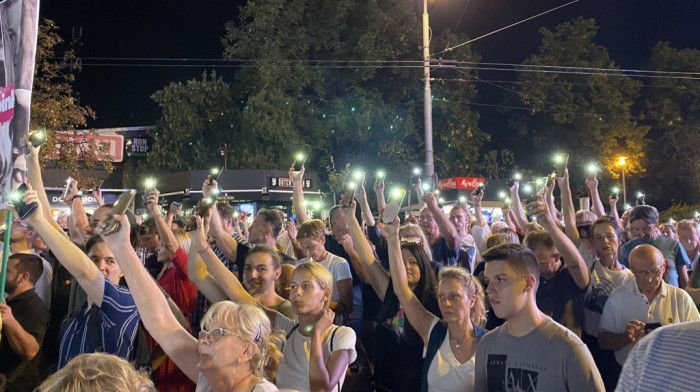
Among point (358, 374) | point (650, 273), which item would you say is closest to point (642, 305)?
point (650, 273)

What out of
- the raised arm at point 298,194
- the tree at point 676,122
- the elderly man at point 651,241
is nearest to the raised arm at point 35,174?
the raised arm at point 298,194

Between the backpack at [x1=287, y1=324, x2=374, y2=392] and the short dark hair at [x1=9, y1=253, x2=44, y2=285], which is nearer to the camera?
the backpack at [x1=287, y1=324, x2=374, y2=392]

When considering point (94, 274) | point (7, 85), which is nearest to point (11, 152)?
point (7, 85)

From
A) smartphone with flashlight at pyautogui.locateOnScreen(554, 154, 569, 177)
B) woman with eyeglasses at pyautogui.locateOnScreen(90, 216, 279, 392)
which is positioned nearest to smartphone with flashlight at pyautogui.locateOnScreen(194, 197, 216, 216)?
woman with eyeglasses at pyautogui.locateOnScreen(90, 216, 279, 392)

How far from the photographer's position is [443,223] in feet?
21.1

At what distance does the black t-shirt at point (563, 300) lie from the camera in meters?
4.42

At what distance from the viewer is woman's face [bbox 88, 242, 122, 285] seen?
390cm

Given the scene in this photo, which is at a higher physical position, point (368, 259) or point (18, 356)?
point (368, 259)

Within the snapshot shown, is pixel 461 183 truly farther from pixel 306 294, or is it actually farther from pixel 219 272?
pixel 306 294

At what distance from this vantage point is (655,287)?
425cm

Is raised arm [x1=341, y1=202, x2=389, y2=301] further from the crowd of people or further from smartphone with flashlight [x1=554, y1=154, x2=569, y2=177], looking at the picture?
smartphone with flashlight [x1=554, y1=154, x2=569, y2=177]

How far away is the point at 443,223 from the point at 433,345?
9.03 feet

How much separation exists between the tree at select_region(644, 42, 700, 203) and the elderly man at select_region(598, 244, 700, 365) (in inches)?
1472

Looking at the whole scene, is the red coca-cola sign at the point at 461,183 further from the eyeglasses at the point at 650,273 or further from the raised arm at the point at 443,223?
the eyeglasses at the point at 650,273
